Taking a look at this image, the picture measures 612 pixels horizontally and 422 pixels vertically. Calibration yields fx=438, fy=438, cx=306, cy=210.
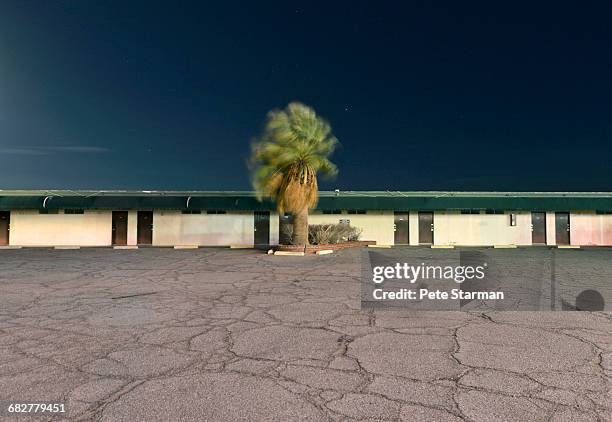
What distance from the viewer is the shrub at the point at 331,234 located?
23.9 metres

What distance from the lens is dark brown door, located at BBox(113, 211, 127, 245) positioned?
92.9 feet

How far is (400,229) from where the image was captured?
2833 centimetres

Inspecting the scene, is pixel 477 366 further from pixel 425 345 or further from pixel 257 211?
pixel 257 211

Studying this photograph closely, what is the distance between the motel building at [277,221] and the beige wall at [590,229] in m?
0.06

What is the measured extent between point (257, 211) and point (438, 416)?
25.0 meters

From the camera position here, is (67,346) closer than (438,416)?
No

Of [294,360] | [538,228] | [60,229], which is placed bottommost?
[294,360]

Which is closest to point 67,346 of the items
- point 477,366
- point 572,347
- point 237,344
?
point 237,344

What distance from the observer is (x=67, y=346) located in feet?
18.3

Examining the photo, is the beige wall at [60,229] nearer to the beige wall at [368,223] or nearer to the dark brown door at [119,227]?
the dark brown door at [119,227]

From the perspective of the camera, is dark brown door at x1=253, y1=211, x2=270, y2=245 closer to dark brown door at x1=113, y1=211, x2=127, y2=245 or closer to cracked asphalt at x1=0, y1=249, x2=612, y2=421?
dark brown door at x1=113, y1=211, x2=127, y2=245

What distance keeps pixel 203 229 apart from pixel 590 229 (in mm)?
24986

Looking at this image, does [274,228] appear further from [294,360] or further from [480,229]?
[294,360]

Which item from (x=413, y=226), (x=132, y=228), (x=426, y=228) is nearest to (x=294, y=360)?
(x=413, y=226)
